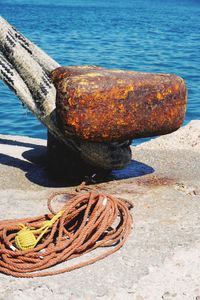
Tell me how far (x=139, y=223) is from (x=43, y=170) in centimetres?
132

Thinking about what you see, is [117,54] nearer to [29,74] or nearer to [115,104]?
[29,74]

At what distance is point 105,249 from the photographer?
3225mm

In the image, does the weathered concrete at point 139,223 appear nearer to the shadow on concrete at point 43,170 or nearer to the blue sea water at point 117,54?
the shadow on concrete at point 43,170

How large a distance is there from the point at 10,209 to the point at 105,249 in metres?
0.81

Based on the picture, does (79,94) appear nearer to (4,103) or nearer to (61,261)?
(61,261)

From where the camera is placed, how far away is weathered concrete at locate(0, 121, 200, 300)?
283 cm

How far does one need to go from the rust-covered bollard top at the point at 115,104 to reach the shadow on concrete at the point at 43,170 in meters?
Answer: 0.65

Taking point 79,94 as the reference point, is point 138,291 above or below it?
below

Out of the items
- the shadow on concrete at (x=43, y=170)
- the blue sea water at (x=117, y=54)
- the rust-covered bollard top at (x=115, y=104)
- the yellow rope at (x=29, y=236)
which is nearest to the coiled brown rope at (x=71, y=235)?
the yellow rope at (x=29, y=236)

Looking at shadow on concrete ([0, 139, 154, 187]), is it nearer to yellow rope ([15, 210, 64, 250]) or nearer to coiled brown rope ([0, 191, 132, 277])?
coiled brown rope ([0, 191, 132, 277])

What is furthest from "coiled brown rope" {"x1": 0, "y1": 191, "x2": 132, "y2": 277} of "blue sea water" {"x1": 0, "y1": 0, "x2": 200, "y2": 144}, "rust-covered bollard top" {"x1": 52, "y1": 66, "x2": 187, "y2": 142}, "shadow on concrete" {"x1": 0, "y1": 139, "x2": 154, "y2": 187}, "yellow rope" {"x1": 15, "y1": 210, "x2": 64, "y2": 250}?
"blue sea water" {"x1": 0, "y1": 0, "x2": 200, "y2": 144}

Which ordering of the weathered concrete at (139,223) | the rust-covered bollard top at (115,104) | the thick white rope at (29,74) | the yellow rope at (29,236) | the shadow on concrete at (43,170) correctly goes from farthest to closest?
1. the shadow on concrete at (43,170)
2. the thick white rope at (29,74)
3. the rust-covered bollard top at (115,104)
4. the yellow rope at (29,236)
5. the weathered concrete at (139,223)

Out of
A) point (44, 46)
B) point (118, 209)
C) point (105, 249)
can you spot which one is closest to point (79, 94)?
point (118, 209)

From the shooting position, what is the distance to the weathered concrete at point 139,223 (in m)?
2.83
